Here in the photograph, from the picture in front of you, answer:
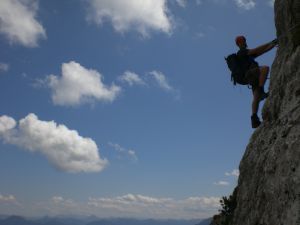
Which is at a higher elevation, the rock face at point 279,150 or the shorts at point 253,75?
the shorts at point 253,75

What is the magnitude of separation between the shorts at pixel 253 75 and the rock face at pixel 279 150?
1.75ft

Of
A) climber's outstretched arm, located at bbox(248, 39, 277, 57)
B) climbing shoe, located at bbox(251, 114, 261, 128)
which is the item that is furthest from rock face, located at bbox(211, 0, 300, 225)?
climbing shoe, located at bbox(251, 114, 261, 128)

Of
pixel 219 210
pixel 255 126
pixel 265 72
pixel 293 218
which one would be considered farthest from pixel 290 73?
pixel 219 210

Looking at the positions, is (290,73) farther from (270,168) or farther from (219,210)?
(219,210)

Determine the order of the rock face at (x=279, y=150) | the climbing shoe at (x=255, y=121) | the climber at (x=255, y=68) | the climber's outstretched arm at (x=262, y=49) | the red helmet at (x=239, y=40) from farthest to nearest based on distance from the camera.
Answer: the climbing shoe at (x=255, y=121), the red helmet at (x=239, y=40), the climber at (x=255, y=68), the climber's outstretched arm at (x=262, y=49), the rock face at (x=279, y=150)

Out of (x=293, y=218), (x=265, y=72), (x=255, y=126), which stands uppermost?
(x=265, y=72)

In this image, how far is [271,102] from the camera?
12320mm

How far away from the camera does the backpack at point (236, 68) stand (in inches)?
541

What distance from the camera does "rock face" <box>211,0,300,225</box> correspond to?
8688 millimetres

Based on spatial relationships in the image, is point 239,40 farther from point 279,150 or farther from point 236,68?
point 279,150

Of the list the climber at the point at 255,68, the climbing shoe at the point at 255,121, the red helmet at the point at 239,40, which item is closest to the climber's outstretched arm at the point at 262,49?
the climber at the point at 255,68

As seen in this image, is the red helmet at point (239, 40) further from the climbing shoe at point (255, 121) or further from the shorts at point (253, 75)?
the climbing shoe at point (255, 121)

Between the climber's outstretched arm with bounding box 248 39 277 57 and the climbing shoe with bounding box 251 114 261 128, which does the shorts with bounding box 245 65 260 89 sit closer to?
the climber's outstretched arm with bounding box 248 39 277 57

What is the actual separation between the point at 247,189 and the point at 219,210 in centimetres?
787
